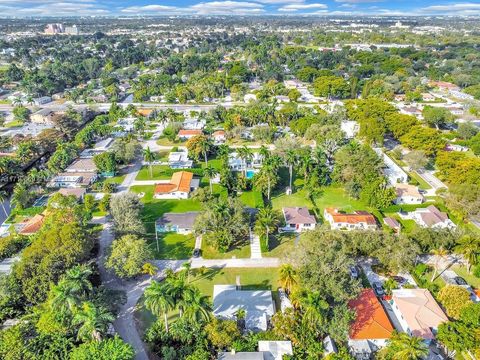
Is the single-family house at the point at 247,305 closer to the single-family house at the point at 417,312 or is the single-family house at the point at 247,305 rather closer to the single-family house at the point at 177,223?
the single-family house at the point at 417,312

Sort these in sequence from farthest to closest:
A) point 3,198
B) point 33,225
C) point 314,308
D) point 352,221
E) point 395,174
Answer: point 395,174 < point 3,198 < point 352,221 < point 33,225 < point 314,308

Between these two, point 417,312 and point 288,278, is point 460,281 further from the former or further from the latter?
point 288,278

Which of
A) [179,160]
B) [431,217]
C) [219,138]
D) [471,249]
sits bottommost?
Result: [219,138]

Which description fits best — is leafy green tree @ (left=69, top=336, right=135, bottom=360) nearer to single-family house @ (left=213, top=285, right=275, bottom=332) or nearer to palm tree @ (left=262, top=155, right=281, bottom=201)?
single-family house @ (left=213, top=285, right=275, bottom=332)

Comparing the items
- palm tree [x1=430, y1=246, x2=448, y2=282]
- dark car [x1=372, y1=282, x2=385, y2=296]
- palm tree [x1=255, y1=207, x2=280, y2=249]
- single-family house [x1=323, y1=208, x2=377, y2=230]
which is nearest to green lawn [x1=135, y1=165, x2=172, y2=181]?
palm tree [x1=255, y1=207, x2=280, y2=249]

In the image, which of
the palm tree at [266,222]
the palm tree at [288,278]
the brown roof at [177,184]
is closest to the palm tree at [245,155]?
the brown roof at [177,184]

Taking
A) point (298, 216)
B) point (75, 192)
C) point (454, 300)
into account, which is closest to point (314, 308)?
point (454, 300)

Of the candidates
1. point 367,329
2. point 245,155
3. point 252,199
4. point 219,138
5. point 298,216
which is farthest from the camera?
point 219,138
